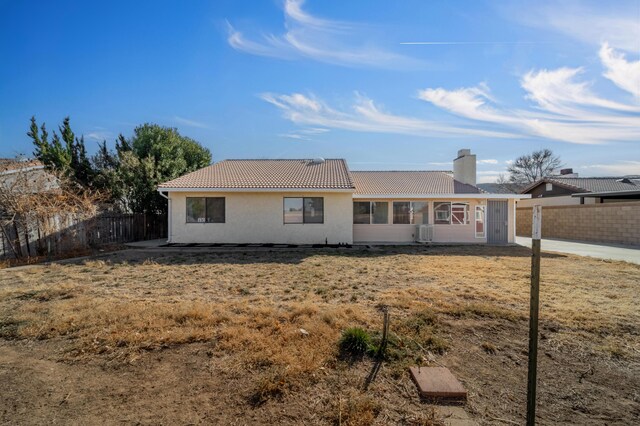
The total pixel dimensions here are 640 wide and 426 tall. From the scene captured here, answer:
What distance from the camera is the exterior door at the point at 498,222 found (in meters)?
15.2

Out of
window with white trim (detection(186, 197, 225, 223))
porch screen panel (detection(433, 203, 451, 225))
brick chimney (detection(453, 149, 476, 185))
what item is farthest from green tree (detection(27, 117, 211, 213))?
brick chimney (detection(453, 149, 476, 185))

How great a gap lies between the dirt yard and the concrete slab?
0.09 m

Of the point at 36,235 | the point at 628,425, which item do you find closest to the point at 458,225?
the point at 628,425

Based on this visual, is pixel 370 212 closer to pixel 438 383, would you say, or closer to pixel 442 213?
pixel 442 213

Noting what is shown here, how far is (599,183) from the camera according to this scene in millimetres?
25766

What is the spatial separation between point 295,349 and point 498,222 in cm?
1434

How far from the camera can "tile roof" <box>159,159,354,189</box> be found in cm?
1375

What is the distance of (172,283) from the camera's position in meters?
7.03

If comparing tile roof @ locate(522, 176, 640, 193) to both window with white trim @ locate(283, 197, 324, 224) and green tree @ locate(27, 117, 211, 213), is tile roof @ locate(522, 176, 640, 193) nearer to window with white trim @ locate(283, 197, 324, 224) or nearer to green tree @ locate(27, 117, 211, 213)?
window with white trim @ locate(283, 197, 324, 224)

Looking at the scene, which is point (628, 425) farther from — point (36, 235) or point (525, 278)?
point (36, 235)

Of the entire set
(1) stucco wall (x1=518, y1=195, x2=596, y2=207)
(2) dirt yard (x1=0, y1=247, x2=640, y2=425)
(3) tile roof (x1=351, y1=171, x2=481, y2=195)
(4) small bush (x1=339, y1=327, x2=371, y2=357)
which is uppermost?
(3) tile roof (x1=351, y1=171, x2=481, y2=195)

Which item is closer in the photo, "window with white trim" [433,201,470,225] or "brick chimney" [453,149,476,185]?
"window with white trim" [433,201,470,225]

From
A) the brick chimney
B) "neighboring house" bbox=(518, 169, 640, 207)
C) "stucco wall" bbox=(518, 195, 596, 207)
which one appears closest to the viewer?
the brick chimney

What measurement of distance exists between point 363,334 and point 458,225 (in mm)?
12706
